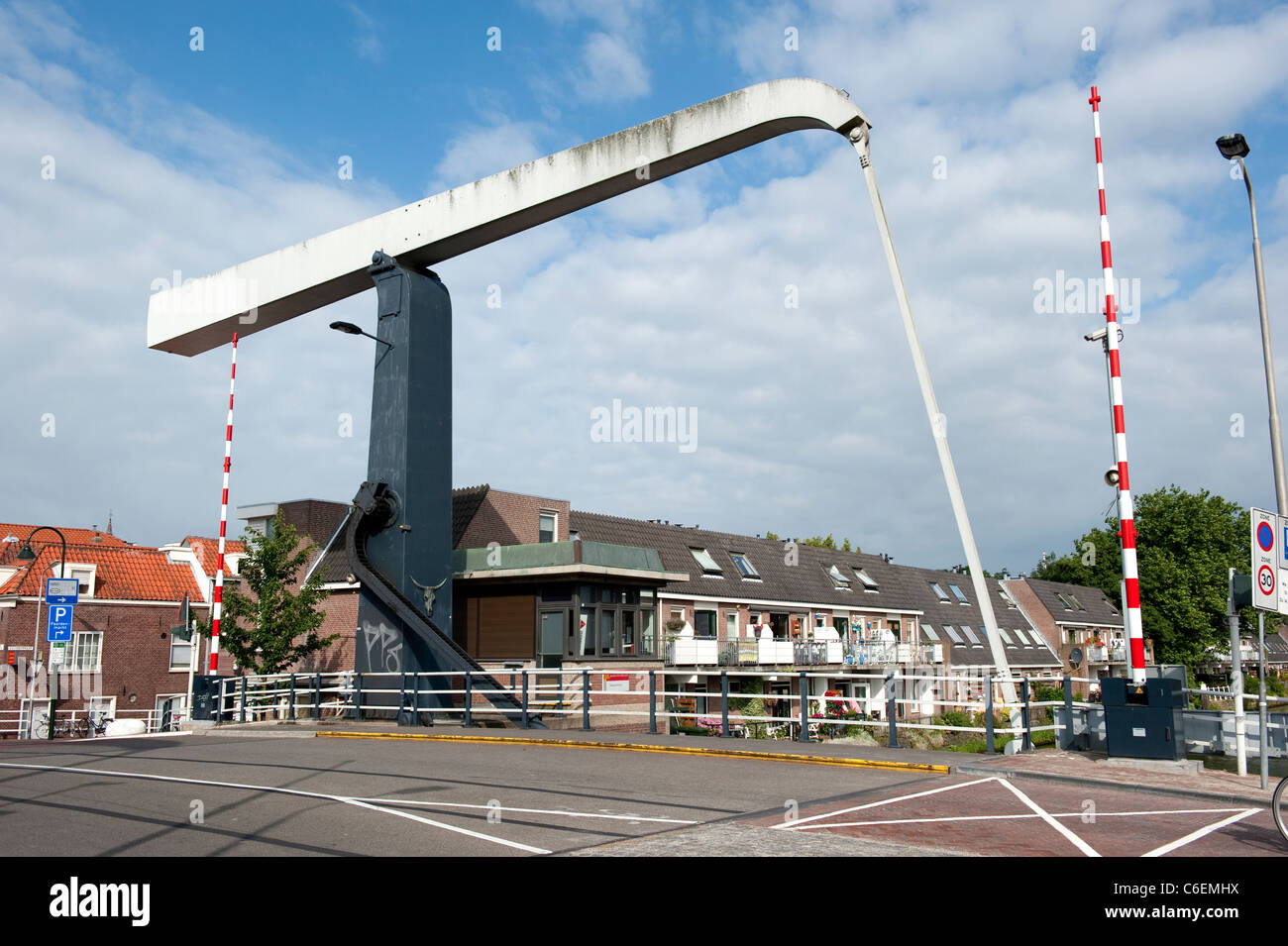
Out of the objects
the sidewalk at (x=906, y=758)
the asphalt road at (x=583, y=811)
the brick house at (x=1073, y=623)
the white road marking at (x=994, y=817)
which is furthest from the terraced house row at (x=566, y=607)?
the brick house at (x=1073, y=623)

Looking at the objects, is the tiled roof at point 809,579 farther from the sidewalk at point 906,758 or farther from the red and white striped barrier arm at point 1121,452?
the red and white striped barrier arm at point 1121,452

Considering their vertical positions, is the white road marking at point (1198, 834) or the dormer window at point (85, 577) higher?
the dormer window at point (85, 577)

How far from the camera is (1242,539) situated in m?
58.0

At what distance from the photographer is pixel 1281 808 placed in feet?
22.7

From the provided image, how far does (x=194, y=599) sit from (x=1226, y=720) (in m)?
36.5

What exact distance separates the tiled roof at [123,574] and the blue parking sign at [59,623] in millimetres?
13884

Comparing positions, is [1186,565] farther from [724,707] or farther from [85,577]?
[85,577]

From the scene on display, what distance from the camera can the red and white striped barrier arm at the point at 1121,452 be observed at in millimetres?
10898

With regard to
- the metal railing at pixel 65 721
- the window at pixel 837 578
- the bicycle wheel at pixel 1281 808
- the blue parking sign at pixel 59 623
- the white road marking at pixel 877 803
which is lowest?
the metal railing at pixel 65 721

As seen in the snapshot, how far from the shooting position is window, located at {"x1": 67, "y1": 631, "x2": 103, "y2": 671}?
3466 cm

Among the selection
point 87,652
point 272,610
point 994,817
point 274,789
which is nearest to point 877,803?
point 994,817
